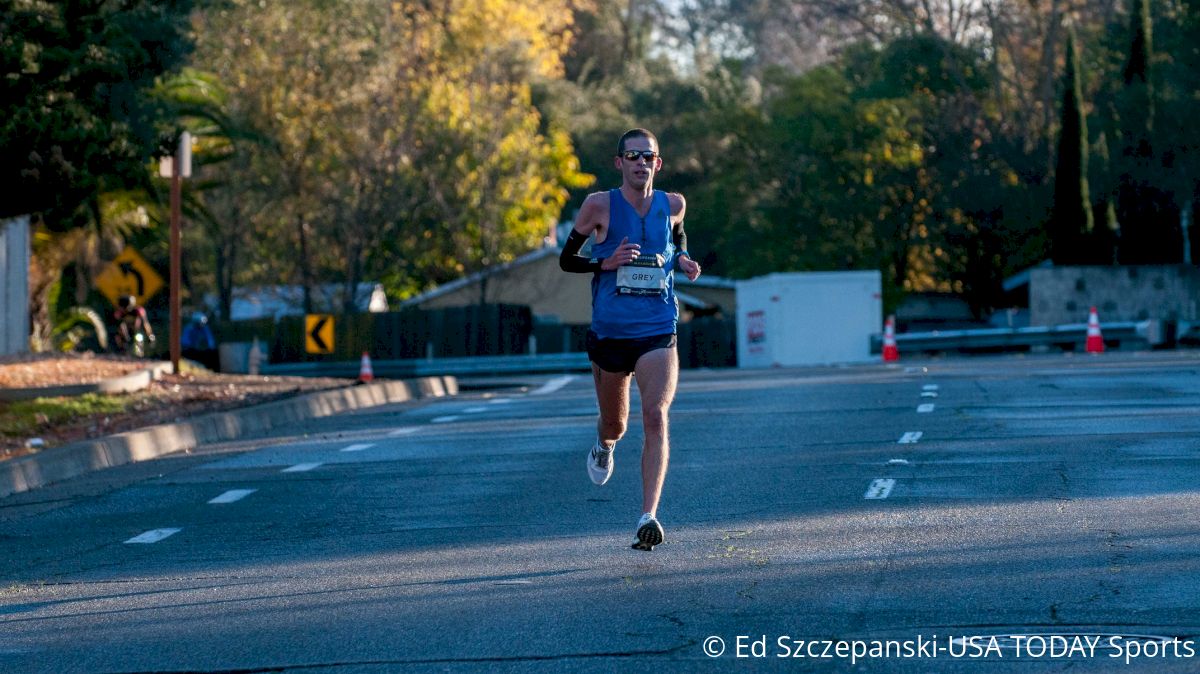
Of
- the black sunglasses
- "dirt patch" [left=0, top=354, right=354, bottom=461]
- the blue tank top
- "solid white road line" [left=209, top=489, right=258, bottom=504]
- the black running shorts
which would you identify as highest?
the black sunglasses

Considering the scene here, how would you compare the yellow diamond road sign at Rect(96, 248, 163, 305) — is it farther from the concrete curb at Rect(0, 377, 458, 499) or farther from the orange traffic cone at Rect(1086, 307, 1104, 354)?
the orange traffic cone at Rect(1086, 307, 1104, 354)

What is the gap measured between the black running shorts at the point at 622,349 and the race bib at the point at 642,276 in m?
0.23

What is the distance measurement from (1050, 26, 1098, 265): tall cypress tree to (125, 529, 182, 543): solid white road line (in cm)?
4474

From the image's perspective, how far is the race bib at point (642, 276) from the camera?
975 centimetres

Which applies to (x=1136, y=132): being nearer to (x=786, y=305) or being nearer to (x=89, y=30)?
(x=786, y=305)

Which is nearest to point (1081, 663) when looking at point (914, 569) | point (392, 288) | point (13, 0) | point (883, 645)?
point (883, 645)

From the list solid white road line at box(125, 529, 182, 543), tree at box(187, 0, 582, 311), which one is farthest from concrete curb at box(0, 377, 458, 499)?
tree at box(187, 0, 582, 311)

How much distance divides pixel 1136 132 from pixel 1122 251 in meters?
3.51

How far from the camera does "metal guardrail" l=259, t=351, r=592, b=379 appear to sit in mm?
39938

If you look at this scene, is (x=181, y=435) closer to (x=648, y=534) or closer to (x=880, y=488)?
(x=880, y=488)

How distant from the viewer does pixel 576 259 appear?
32.3ft

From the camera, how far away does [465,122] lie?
57.1 m

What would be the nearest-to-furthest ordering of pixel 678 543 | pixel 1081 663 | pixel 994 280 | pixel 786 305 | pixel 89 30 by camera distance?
pixel 1081 663 → pixel 678 543 → pixel 89 30 → pixel 786 305 → pixel 994 280

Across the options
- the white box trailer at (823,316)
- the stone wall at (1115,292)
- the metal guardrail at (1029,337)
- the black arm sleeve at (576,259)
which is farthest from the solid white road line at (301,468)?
the stone wall at (1115,292)
